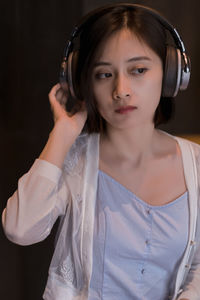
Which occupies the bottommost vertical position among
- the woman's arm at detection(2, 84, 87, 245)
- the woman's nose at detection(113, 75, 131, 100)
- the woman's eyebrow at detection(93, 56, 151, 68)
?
the woman's arm at detection(2, 84, 87, 245)

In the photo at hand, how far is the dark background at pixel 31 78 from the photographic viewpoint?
4.44ft

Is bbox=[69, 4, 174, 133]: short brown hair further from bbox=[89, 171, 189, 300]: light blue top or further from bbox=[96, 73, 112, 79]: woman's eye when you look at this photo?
bbox=[89, 171, 189, 300]: light blue top

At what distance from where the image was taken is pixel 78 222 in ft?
3.80

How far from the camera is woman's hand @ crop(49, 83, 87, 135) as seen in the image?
3.75 feet

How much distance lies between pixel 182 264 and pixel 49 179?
474 mm

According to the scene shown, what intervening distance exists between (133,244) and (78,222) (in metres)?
0.17

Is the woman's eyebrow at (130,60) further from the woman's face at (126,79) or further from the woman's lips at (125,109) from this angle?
the woman's lips at (125,109)

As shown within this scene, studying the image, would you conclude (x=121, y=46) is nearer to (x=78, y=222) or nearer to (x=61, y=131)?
(x=61, y=131)

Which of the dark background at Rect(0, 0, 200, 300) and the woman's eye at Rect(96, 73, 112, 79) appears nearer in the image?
the woman's eye at Rect(96, 73, 112, 79)

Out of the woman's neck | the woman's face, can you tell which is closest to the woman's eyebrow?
the woman's face

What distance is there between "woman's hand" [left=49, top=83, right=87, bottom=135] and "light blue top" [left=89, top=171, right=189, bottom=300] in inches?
9.0

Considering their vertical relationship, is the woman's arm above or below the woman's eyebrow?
below

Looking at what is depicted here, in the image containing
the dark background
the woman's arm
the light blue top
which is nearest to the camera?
the woman's arm

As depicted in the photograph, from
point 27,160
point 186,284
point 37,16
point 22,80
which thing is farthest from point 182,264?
point 37,16
